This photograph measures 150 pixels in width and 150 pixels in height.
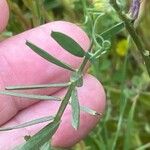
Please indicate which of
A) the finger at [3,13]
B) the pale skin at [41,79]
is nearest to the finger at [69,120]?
the pale skin at [41,79]

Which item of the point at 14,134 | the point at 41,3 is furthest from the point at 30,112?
the point at 41,3

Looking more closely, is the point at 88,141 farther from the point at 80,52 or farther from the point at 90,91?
the point at 80,52

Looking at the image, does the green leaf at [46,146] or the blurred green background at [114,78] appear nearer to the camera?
the green leaf at [46,146]

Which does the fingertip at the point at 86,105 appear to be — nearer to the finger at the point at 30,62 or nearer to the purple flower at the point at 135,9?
the finger at the point at 30,62

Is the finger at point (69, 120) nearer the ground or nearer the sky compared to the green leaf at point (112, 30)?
nearer the ground

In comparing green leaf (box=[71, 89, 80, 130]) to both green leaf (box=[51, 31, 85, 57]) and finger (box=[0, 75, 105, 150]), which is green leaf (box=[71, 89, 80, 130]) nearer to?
green leaf (box=[51, 31, 85, 57])

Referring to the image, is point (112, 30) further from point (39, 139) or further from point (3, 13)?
point (3, 13)

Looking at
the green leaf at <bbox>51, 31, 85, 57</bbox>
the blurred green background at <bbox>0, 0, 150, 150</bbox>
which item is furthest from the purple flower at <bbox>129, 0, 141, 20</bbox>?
the blurred green background at <bbox>0, 0, 150, 150</bbox>
